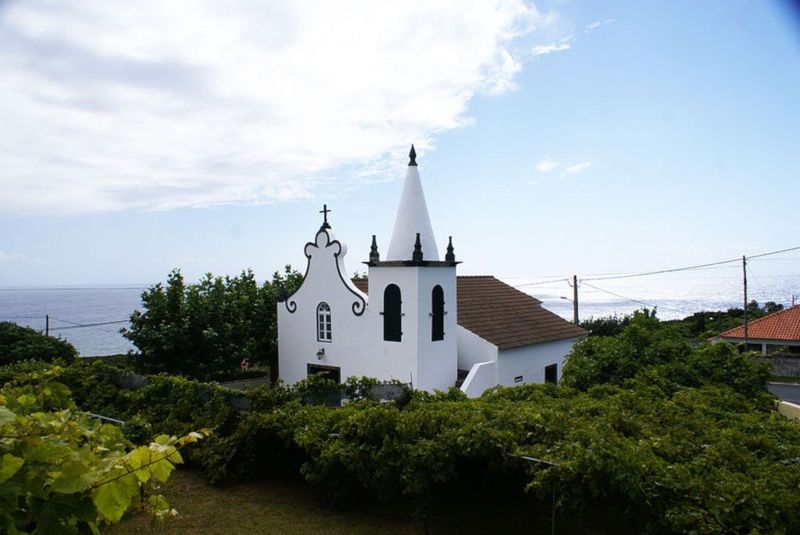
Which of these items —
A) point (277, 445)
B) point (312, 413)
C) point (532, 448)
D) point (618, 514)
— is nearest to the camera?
point (532, 448)

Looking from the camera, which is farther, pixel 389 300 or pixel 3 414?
pixel 389 300

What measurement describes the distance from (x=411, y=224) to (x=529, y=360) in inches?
275

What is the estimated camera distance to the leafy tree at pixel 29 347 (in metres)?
20.7

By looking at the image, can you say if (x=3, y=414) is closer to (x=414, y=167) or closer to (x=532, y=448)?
(x=532, y=448)

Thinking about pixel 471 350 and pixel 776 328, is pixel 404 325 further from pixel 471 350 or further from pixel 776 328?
pixel 776 328

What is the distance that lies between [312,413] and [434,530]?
3.32 m

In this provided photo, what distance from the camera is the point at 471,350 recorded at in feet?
65.3

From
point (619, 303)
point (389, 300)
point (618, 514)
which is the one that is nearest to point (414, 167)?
point (389, 300)

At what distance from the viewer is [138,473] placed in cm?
279

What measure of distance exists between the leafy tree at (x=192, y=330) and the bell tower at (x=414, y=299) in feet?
15.8

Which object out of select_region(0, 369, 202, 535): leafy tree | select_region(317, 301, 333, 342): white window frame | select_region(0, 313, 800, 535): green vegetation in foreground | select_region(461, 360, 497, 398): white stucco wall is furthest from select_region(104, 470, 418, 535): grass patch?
select_region(0, 369, 202, 535): leafy tree

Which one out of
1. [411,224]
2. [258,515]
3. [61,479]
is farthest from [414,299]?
[61,479]

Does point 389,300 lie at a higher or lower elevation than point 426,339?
higher

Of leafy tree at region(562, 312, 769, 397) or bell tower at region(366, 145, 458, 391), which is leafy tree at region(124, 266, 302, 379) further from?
leafy tree at region(562, 312, 769, 397)
